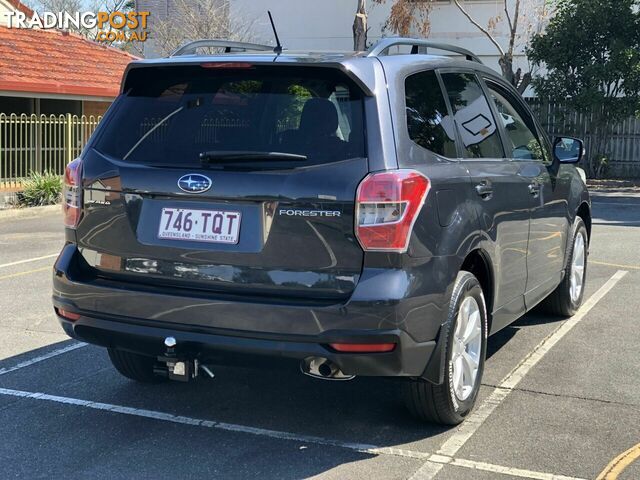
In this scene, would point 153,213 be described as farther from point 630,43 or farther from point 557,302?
point 630,43

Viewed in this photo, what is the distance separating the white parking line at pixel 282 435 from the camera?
401 cm

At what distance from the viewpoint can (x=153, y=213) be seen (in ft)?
13.7

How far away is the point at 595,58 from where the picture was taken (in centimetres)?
2331

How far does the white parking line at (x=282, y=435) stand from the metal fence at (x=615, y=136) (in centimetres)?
2186

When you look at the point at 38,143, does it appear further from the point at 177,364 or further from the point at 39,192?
the point at 177,364

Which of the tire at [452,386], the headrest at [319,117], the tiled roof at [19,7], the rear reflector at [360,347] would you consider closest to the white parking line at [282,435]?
the tire at [452,386]

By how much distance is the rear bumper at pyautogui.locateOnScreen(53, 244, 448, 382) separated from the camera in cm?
383

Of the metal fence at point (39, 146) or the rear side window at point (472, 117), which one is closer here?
the rear side window at point (472, 117)

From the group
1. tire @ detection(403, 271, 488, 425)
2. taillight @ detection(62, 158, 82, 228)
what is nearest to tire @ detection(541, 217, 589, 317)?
tire @ detection(403, 271, 488, 425)

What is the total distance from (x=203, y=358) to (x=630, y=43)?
21270 millimetres

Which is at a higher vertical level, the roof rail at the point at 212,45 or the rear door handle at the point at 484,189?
the roof rail at the point at 212,45

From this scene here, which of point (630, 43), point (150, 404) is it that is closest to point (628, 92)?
point (630, 43)

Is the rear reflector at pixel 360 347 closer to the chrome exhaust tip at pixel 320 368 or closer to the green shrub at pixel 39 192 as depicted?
the chrome exhaust tip at pixel 320 368

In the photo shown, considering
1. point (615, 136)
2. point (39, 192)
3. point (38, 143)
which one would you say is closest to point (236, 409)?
point (39, 192)
